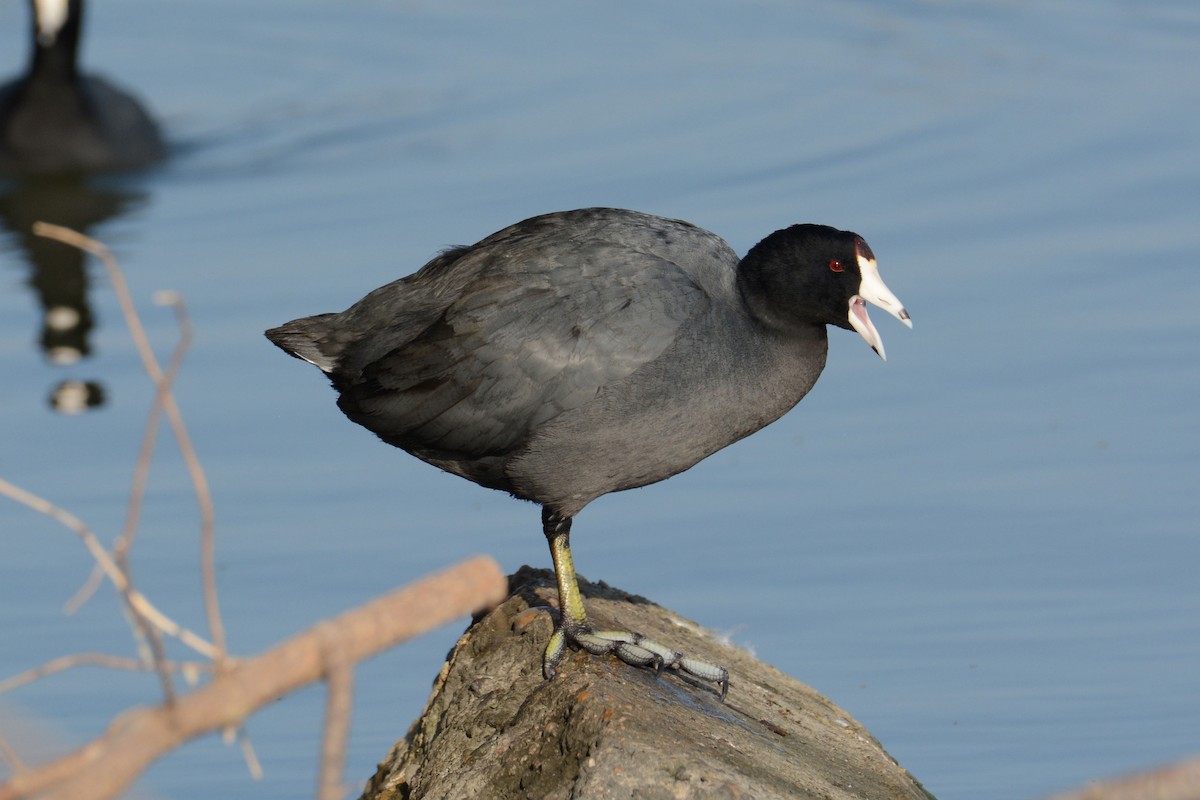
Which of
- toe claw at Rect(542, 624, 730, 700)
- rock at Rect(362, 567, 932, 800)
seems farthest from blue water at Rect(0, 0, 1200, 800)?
toe claw at Rect(542, 624, 730, 700)

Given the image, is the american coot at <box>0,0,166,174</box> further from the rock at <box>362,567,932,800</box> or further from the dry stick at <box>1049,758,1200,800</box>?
the dry stick at <box>1049,758,1200,800</box>

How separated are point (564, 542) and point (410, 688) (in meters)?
1.19

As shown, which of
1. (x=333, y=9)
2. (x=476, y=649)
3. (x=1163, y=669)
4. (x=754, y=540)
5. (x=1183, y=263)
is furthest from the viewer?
(x=333, y=9)

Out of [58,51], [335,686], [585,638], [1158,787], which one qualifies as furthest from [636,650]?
Answer: [58,51]

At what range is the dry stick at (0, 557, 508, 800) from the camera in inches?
82.7

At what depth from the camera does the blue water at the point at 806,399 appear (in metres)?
5.71

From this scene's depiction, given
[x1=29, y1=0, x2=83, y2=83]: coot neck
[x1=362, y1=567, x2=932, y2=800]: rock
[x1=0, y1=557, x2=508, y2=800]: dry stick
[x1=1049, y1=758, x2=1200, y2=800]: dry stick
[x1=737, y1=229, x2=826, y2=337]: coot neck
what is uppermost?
[x1=29, y1=0, x2=83, y2=83]: coot neck

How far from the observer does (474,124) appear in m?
11.1

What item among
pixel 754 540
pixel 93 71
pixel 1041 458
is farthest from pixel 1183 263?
pixel 93 71

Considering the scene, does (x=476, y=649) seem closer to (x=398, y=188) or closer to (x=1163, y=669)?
(x=1163, y=669)

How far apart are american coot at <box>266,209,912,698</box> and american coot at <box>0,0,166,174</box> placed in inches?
278

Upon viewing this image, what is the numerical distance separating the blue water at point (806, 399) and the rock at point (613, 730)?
0.58m

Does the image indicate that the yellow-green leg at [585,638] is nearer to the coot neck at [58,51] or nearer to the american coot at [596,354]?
the american coot at [596,354]

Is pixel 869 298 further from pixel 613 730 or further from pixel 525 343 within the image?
pixel 613 730
